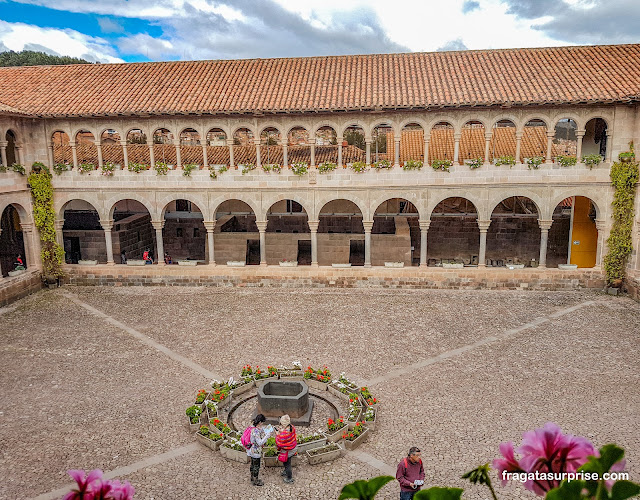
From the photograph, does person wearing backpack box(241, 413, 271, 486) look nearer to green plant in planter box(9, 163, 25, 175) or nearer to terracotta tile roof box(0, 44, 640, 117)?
terracotta tile roof box(0, 44, 640, 117)

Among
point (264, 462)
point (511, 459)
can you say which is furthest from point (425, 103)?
point (511, 459)

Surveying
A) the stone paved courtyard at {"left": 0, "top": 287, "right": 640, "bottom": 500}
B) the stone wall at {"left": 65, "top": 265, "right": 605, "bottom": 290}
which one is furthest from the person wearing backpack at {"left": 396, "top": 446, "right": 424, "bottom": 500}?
the stone wall at {"left": 65, "top": 265, "right": 605, "bottom": 290}

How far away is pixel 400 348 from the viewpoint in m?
15.7

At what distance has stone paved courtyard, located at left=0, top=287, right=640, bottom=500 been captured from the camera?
983 cm

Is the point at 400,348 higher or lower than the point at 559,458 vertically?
lower

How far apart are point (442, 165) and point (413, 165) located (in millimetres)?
1230

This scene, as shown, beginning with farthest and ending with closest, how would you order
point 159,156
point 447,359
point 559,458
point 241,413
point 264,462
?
1. point 159,156
2. point 447,359
3. point 241,413
4. point 264,462
5. point 559,458

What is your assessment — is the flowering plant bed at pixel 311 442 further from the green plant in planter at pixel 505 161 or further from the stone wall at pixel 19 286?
the stone wall at pixel 19 286

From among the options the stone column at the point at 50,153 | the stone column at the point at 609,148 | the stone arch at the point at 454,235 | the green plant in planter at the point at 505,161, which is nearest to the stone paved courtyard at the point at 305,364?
the green plant in planter at the point at 505,161

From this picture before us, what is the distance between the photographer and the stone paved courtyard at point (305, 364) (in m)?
9.83

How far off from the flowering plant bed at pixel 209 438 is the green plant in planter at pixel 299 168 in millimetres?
13871

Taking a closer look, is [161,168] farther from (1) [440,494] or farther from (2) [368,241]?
(1) [440,494]

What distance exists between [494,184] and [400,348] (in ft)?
32.4

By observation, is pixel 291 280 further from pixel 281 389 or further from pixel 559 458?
pixel 559 458
